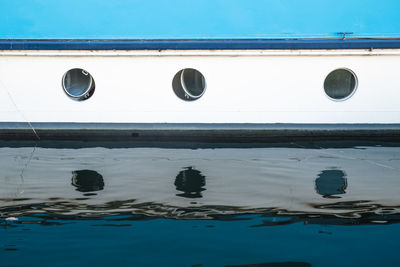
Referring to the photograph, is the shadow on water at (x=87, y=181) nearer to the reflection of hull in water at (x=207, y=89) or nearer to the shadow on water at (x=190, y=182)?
the shadow on water at (x=190, y=182)

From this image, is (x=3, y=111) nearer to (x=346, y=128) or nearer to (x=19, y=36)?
(x=19, y=36)

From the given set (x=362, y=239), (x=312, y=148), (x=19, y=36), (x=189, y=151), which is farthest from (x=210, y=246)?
(x=19, y=36)

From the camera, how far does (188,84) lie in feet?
16.7

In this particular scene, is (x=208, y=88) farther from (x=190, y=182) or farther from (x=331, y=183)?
(x=331, y=183)

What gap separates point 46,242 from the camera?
1.90 meters

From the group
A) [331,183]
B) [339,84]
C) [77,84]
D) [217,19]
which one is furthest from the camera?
[77,84]

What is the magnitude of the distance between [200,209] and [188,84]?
2884 millimetres

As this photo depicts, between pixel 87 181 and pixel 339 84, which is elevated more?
pixel 339 84

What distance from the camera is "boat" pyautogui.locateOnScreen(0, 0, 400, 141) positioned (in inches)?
177

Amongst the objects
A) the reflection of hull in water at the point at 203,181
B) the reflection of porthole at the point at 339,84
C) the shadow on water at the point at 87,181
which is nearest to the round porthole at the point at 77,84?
the reflection of hull in water at the point at 203,181

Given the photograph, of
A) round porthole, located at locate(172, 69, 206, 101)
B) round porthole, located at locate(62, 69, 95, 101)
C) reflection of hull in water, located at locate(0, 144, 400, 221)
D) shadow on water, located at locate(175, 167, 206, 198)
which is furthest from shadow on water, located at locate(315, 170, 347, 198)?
round porthole, located at locate(62, 69, 95, 101)

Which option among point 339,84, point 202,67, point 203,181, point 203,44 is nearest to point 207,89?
point 202,67

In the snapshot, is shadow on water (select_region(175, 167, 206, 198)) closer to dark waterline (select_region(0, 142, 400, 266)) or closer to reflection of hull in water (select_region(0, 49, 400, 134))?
dark waterline (select_region(0, 142, 400, 266))

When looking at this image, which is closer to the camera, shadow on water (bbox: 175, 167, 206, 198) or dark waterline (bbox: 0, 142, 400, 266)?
dark waterline (bbox: 0, 142, 400, 266)
